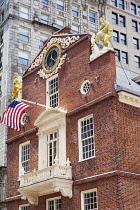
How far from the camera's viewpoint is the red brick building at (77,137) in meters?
21.7

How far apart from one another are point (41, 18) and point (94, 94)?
31.2 metres

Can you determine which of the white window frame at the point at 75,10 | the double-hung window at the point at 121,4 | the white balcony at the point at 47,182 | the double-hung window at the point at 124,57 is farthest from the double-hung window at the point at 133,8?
the white balcony at the point at 47,182

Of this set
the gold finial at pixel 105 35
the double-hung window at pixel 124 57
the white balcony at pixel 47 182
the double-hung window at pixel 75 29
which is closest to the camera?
the white balcony at pixel 47 182

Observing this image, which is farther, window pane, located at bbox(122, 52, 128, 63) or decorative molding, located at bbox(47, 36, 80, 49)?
window pane, located at bbox(122, 52, 128, 63)

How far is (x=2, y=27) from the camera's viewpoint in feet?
167

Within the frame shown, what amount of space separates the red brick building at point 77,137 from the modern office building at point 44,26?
15.8 metres

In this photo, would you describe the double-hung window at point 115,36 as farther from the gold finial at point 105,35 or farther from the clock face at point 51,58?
the gold finial at point 105,35

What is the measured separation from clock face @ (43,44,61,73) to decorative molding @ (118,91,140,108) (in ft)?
21.9

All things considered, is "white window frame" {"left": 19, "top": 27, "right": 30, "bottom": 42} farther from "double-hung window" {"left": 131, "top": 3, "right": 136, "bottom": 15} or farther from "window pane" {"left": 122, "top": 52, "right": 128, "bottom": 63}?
"double-hung window" {"left": 131, "top": 3, "right": 136, "bottom": 15}

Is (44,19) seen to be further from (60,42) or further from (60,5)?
(60,42)

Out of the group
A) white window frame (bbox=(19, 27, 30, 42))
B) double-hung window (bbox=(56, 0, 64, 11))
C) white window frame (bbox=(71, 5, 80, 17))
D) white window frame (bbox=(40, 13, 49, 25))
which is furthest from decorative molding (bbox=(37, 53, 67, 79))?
white window frame (bbox=(71, 5, 80, 17))

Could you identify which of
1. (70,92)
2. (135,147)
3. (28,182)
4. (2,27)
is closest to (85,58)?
(70,92)

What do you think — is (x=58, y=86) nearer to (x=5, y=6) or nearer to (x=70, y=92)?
(x=70, y=92)

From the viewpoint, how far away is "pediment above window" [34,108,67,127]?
25.6m
